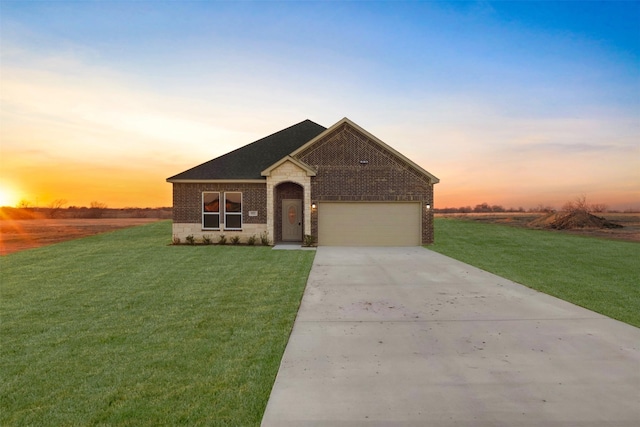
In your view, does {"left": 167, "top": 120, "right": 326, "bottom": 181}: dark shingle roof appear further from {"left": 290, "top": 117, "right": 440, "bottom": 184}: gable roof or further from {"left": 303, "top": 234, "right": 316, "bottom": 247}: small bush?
{"left": 303, "top": 234, "right": 316, "bottom": 247}: small bush

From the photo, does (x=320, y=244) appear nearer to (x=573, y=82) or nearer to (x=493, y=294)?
(x=493, y=294)

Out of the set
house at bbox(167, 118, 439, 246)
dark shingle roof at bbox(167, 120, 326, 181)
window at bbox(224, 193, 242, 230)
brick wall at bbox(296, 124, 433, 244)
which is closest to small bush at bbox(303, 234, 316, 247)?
house at bbox(167, 118, 439, 246)

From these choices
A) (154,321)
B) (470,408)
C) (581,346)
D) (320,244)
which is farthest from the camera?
(320,244)

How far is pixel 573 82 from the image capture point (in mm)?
18438

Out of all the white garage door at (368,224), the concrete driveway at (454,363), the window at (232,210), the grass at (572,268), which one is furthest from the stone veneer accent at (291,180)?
the concrete driveway at (454,363)

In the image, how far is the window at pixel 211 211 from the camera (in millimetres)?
18172

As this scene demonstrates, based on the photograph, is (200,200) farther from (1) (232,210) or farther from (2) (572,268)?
(2) (572,268)

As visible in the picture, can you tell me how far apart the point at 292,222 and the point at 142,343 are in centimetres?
1414

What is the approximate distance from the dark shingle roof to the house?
0.09m

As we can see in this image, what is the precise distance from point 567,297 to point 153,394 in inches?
342

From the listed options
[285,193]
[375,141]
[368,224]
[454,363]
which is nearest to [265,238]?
[285,193]

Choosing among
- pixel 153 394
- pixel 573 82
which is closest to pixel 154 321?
pixel 153 394

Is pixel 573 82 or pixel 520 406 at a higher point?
pixel 573 82

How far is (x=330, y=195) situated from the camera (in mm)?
17562
